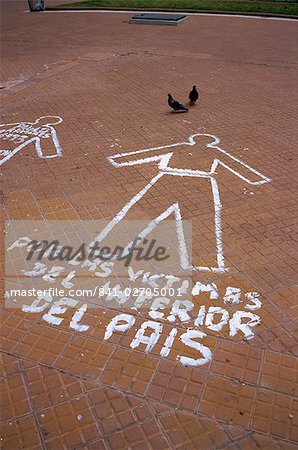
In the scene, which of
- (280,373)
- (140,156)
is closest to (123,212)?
(140,156)

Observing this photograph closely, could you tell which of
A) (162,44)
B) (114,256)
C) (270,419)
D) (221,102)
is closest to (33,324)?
(114,256)

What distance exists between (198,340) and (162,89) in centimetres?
728

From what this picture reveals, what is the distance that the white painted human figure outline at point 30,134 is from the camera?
658cm

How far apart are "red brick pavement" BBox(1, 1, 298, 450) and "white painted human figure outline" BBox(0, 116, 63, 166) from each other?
0.19 metres

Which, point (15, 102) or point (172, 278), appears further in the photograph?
point (15, 102)

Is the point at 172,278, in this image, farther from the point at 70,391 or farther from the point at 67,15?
the point at 67,15

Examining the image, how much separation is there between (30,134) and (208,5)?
15936mm

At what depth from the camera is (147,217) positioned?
490cm

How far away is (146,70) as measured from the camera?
35.9 feet

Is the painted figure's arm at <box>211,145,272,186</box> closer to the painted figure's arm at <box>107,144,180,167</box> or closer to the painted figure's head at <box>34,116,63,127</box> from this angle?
the painted figure's arm at <box>107,144,180,167</box>

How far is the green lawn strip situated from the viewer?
727 inches

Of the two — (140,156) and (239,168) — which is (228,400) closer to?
(239,168)

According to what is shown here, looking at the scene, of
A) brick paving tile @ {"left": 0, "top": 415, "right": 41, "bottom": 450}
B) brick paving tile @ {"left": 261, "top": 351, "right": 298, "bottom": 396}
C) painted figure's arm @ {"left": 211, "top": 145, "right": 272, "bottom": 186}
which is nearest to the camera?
brick paving tile @ {"left": 0, "top": 415, "right": 41, "bottom": 450}

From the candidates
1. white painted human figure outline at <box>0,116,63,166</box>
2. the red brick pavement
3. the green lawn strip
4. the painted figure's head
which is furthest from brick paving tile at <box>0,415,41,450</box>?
the green lawn strip
